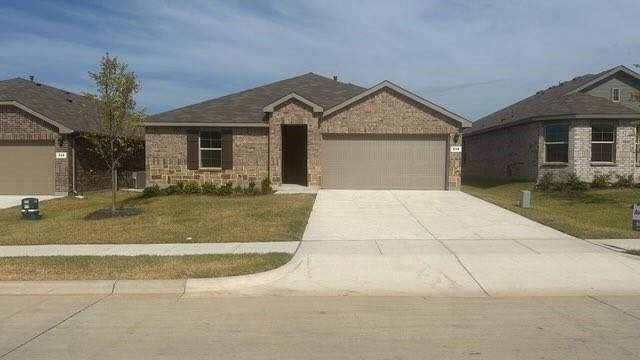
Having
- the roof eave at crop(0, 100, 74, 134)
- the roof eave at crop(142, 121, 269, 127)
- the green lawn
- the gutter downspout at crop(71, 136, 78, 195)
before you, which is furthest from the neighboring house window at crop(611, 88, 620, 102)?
the gutter downspout at crop(71, 136, 78, 195)

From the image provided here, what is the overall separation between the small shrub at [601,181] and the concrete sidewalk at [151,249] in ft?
55.4

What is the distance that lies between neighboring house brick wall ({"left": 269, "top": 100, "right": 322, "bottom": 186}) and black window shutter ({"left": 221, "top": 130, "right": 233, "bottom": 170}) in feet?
5.89

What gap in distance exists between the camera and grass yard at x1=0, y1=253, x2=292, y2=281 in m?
8.67

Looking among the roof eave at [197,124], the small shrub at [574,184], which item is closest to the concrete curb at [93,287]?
the roof eave at [197,124]

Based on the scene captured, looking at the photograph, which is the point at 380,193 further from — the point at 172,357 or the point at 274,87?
the point at 172,357

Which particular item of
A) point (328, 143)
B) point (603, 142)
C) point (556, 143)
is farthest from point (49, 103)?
point (603, 142)

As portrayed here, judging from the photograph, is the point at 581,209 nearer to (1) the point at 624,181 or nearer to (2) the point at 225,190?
(1) the point at 624,181

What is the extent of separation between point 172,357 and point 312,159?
17992mm

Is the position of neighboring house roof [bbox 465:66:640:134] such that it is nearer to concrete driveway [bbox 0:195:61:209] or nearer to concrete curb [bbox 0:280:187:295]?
concrete curb [bbox 0:280:187:295]

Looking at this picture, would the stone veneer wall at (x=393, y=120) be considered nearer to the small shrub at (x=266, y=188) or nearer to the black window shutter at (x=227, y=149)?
the small shrub at (x=266, y=188)

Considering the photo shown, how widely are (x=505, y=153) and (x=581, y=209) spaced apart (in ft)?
38.5

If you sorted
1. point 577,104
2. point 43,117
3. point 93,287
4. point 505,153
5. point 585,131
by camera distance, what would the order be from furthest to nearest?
point 505,153 → point 577,104 → point 585,131 → point 43,117 → point 93,287

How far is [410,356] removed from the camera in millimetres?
5289

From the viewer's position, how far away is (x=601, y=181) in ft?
77.5
